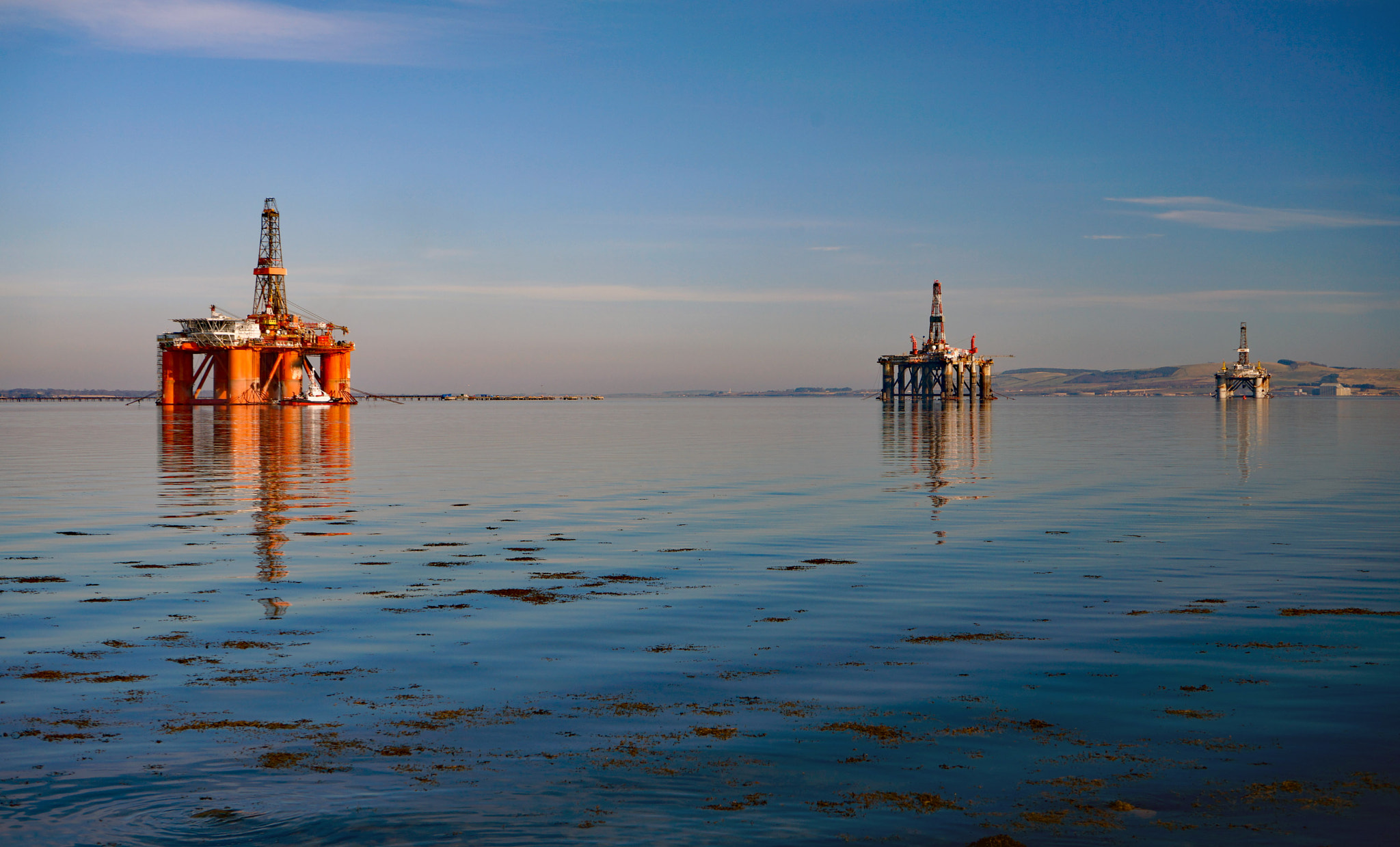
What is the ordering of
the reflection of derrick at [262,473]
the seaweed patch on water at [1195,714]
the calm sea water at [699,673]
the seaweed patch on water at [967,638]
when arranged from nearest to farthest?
the calm sea water at [699,673] → the seaweed patch on water at [1195,714] → the seaweed patch on water at [967,638] → the reflection of derrick at [262,473]

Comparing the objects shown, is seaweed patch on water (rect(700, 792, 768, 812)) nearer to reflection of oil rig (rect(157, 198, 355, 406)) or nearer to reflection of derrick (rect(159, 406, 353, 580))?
reflection of derrick (rect(159, 406, 353, 580))

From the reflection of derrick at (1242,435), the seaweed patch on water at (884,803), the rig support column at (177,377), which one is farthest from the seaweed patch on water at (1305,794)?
the rig support column at (177,377)

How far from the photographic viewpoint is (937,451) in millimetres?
61094

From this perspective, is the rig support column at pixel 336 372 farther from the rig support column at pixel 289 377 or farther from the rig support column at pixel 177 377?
the rig support column at pixel 177 377

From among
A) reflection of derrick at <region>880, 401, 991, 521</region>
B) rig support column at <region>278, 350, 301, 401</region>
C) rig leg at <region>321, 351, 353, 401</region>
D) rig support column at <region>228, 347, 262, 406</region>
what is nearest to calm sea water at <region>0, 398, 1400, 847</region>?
reflection of derrick at <region>880, 401, 991, 521</region>

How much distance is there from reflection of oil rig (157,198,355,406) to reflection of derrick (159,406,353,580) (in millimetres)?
56666

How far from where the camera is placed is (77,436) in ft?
264

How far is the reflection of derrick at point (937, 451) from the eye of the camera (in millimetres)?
38875

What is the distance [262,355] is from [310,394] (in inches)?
364

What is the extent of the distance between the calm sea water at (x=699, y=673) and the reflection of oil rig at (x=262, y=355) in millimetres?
125791

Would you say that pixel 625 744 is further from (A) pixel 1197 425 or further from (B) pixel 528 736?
(A) pixel 1197 425

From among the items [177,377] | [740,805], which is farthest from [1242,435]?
[177,377]

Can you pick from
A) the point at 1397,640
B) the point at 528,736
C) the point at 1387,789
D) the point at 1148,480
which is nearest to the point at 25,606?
the point at 528,736

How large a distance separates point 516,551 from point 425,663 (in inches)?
384
